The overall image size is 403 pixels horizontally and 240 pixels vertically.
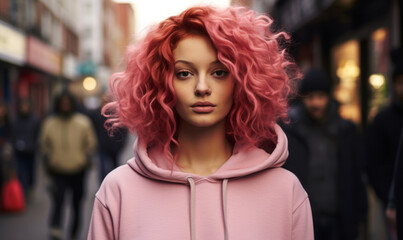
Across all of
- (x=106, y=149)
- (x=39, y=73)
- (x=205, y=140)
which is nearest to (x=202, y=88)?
(x=205, y=140)

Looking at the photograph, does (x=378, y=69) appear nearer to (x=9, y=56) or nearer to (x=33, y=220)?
(x=33, y=220)

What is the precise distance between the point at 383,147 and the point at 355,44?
20.8ft

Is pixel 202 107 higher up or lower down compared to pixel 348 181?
higher up

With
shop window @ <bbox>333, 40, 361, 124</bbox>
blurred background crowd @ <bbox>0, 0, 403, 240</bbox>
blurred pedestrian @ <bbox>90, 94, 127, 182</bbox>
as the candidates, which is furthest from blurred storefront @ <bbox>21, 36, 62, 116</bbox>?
blurred pedestrian @ <bbox>90, 94, 127, 182</bbox>

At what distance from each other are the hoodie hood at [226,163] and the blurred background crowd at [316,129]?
0.53ft

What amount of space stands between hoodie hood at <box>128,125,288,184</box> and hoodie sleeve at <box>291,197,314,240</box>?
172mm

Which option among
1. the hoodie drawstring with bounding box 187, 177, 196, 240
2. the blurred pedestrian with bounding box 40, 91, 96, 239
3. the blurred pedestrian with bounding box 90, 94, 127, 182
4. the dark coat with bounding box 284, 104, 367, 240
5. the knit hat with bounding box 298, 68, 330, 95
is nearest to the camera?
the hoodie drawstring with bounding box 187, 177, 196, 240

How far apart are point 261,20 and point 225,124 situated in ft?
1.35

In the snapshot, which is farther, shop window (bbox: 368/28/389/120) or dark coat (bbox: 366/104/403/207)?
shop window (bbox: 368/28/389/120)

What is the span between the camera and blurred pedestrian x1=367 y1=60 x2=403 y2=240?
14.5ft

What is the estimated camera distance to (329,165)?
4168 millimetres

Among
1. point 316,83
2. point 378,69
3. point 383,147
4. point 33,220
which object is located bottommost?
point 33,220

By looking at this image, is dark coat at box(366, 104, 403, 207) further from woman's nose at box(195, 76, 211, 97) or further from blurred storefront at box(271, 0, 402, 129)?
blurred storefront at box(271, 0, 402, 129)

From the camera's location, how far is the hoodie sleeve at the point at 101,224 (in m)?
1.92
